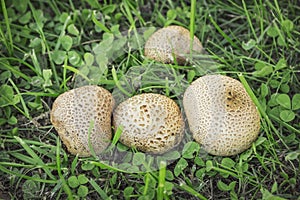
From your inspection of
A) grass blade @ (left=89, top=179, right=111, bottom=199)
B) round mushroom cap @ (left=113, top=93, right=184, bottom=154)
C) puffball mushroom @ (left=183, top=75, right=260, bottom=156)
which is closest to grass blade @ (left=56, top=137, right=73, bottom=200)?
grass blade @ (left=89, top=179, right=111, bottom=199)

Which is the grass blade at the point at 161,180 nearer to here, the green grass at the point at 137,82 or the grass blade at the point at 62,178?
the green grass at the point at 137,82

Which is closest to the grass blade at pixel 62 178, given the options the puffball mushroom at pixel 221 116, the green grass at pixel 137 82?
the green grass at pixel 137 82

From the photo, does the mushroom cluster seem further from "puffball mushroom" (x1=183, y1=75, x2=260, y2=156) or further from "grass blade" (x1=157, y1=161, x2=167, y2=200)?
"grass blade" (x1=157, y1=161, x2=167, y2=200)

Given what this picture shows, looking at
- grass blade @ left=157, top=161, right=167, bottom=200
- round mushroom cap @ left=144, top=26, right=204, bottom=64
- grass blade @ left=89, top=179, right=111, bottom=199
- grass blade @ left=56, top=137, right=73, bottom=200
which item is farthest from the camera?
round mushroom cap @ left=144, top=26, right=204, bottom=64

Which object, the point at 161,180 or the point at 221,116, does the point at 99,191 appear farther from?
the point at 221,116

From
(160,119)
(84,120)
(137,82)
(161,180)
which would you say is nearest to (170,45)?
(137,82)

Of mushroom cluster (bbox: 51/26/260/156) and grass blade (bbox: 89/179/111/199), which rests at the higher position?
mushroom cluster (bbox: 51/26/260/156)
